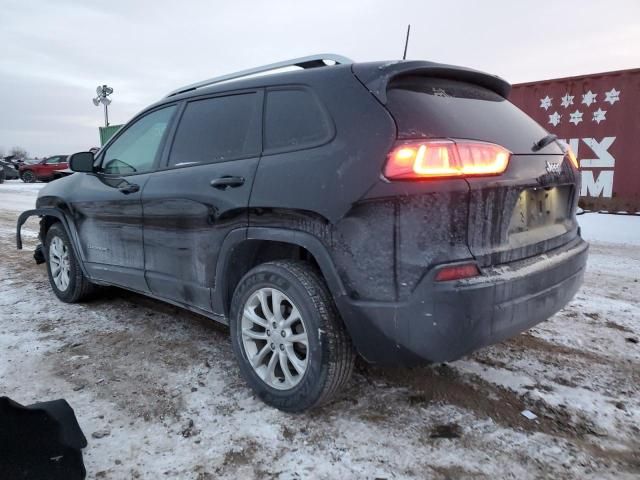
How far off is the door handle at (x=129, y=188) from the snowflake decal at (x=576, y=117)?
30.8ft

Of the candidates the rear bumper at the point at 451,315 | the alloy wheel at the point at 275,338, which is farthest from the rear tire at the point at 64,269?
the rear bumper at the point at 451,315

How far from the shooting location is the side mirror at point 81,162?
3832mm

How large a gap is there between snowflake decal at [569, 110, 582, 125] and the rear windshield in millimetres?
8289

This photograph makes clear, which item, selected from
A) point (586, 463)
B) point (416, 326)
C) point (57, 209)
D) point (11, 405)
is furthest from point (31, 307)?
point (586, 463)

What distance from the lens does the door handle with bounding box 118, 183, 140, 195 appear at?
3.36 meters

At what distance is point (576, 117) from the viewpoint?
9680mm

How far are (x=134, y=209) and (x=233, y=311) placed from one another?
1268mm

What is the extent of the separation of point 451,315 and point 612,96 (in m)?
9.50

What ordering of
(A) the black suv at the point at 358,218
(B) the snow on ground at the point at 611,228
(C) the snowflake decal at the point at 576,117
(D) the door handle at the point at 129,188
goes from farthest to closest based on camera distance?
(C) the snowflake decal at the point at 576,117 < (B) the snow on ground at the point at 611,228 < (D) the door handle at the point at 129,188 < (A) the black suv at the point at 358,218

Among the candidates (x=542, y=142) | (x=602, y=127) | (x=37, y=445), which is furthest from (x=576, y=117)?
(x=37, y=445)

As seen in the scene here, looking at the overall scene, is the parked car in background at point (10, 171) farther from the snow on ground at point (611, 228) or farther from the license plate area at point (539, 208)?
the license plate area at point (539, 208)

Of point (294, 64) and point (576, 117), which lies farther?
point (576, 117)

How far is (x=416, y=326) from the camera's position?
1.99 meters

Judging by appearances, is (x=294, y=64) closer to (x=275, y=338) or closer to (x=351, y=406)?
(x=275, y=338)
